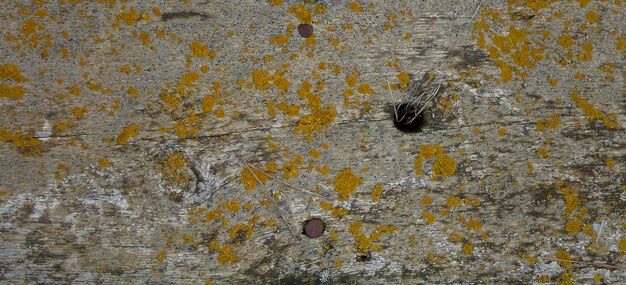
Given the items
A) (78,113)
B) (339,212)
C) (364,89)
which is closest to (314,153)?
(339,212)

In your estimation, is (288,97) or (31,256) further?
(288,97)

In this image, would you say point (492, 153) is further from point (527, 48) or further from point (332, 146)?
point (332, 146)

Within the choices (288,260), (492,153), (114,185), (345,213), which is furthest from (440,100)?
(114,185)

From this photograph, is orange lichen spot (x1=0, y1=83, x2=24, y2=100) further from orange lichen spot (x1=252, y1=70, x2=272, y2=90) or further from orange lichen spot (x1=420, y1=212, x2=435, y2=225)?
orange lichen spot (x1=420, y1=212, x2=435, y2=225)

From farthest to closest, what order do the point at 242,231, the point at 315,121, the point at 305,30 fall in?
the point at 305,30 → the point at 315,121 → the point at 242,231

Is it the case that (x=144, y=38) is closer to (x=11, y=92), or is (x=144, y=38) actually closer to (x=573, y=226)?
(x=11, y=92)

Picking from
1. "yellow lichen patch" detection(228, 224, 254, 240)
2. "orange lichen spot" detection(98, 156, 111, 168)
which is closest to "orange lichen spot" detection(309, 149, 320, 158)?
"yellow lichen patch" detection(228, 224, 254, 240)
